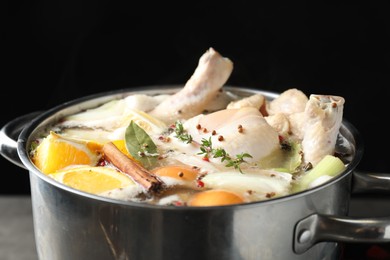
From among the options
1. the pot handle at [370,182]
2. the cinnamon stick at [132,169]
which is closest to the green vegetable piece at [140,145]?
the cinnamon stick at [132,169]

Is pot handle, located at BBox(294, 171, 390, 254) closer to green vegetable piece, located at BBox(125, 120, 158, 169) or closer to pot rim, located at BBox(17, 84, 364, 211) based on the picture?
pot rim, located at BBox(17, 84, 364, 211)

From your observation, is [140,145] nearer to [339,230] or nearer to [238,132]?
[238,132]

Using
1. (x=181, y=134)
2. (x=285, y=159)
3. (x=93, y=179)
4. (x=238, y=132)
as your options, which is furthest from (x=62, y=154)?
(x=285, y=159)

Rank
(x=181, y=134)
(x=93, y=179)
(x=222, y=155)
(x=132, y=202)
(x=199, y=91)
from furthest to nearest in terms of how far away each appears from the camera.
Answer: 1. (x=199, y=91)
2. (x=181, y=134)
3. (x=222, y=155)
4. (x=93, y=179)
5. (x=132, y=202)

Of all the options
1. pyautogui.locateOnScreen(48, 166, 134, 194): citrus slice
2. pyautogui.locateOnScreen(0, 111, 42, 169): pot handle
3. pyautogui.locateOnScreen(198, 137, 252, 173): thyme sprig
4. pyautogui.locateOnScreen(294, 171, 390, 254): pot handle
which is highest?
pyautogui.locateOnScreen(198, 137, 252, 173): thyme sprig

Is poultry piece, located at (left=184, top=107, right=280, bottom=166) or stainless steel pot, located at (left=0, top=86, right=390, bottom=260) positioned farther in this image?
poultry piece, located at (left=184, top=107, right=280, bottom=166)

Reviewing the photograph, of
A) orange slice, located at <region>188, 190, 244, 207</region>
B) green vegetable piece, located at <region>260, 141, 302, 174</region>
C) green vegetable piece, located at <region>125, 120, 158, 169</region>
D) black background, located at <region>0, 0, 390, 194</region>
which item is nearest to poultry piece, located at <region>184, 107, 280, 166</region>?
green vegetable piece, located at <region>260, 141, 302, 174</region>

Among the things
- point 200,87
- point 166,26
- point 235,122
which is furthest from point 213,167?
point 166,26
